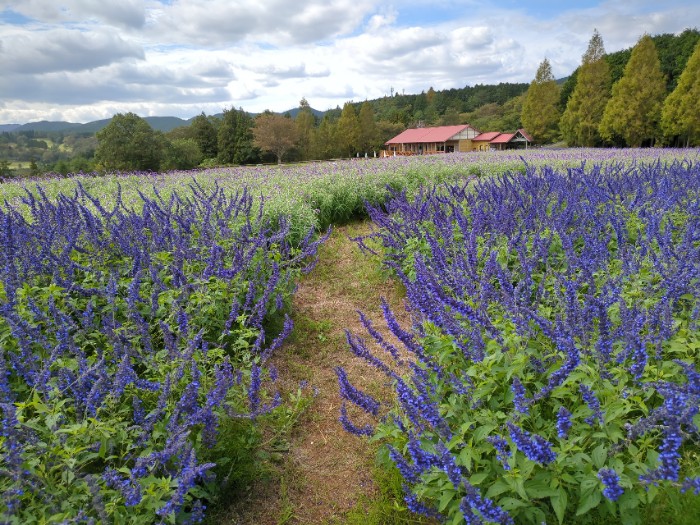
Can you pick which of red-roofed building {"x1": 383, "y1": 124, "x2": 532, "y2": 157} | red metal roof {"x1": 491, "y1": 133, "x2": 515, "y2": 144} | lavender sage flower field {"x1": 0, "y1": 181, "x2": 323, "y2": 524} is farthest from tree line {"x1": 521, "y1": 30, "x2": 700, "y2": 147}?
lavender sage flower field {"x1": 0, "y1": 181, "x2": 323, "y2": 524}

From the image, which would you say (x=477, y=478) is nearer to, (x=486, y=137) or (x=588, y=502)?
(x=588, y=502)

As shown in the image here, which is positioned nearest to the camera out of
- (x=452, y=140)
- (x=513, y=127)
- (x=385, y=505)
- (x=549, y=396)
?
(x=549, y=396)

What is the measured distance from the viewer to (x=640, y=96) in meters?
35.6

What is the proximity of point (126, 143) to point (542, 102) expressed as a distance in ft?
142

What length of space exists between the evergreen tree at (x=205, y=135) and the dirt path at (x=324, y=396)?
54.1 m

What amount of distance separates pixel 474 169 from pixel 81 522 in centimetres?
1433

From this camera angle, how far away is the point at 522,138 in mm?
63750

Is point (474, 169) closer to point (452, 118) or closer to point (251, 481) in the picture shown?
point (251, 481)

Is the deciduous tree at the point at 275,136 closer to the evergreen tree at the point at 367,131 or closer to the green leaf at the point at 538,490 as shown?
the evergreen tree at the point at 367,131

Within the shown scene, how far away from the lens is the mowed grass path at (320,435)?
2.86m

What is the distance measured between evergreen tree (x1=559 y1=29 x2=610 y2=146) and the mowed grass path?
42.6 metres

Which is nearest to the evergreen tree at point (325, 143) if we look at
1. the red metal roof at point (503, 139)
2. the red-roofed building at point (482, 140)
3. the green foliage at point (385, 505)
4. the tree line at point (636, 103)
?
the red-roofed building at point (482, 140)

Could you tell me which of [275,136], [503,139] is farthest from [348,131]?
[503,139]

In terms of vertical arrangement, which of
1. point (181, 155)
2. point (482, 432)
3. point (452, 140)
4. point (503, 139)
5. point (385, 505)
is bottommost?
point (385, 505)
